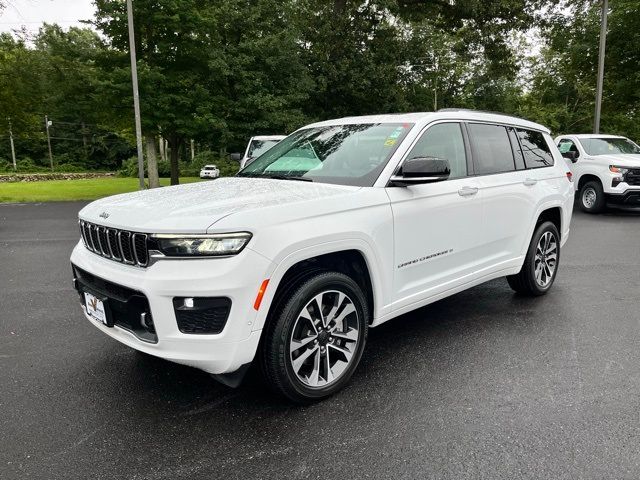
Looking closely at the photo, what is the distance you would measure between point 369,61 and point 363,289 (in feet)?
72.9

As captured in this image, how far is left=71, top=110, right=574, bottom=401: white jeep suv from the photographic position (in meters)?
2.64

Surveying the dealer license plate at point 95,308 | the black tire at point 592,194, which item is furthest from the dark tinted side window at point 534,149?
the black tire at point 592,194

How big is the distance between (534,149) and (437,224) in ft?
7.00

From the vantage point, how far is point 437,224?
374cm

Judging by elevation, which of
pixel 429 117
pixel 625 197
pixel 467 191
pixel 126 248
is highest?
pixel 429 117

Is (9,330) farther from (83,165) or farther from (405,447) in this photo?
(83,165)

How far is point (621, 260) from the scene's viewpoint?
23.9ft

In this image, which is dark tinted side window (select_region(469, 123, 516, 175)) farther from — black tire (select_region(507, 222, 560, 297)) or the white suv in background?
the white suv in background

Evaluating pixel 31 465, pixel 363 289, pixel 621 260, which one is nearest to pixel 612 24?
pixel 621 260

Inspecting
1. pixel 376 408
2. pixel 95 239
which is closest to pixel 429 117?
pixel 376 408

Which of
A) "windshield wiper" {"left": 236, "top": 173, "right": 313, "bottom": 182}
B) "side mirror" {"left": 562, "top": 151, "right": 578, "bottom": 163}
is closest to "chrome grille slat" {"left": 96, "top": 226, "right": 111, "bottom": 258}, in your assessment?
"windshield wiper" {"left": 236, "top": 173, "right": 313, "bottom": 182}

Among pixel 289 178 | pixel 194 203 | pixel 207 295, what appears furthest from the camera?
pixel 289 178

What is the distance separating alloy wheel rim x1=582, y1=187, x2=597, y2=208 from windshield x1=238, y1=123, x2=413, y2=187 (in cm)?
1061

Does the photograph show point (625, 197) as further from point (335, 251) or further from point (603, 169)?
point (335, 251)
